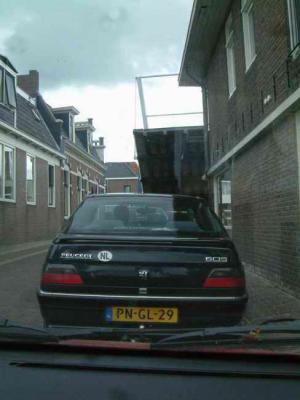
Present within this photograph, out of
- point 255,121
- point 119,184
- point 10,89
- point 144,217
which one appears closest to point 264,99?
point 255,121

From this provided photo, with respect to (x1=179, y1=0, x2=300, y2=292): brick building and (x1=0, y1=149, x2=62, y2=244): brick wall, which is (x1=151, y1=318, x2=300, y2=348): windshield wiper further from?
(x1=0, y1=149, x2=62, y2=244): brick wall

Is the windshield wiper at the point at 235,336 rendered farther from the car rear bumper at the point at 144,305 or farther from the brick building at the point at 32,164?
the brick building at the point at 32,164

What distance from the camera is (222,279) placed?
4578 mm

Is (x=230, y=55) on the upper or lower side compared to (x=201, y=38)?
lower

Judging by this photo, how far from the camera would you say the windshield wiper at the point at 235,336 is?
252 cm

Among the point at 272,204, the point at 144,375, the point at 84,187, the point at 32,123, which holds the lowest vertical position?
the point at 144,375

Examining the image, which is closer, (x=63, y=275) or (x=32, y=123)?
(x=63, y=275)

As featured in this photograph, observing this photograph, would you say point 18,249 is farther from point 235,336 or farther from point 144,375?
point 144,375

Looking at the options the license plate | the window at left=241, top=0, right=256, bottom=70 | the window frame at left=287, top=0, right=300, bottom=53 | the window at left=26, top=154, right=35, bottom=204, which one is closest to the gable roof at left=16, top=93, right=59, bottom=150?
the window at left=26, top=154, right=35, bottom=204

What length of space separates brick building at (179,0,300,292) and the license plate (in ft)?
11.9

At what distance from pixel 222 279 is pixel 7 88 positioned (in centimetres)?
1580

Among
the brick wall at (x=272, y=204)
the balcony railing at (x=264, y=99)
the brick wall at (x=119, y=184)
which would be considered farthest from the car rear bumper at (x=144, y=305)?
the brick wall at (x=119, y=184)

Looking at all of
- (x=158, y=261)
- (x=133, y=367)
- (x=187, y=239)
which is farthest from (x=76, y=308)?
(x=133, y=367)

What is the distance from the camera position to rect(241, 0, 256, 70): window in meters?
10.5
